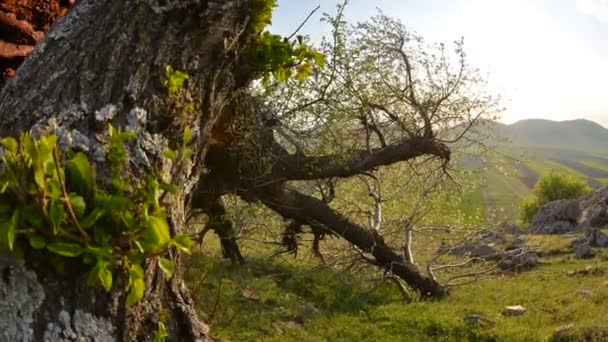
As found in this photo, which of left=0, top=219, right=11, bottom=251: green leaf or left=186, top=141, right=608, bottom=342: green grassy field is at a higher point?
left=0, top=219, right=11, bottom=251: green leaf

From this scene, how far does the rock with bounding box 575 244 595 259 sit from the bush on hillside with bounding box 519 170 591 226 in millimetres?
31937

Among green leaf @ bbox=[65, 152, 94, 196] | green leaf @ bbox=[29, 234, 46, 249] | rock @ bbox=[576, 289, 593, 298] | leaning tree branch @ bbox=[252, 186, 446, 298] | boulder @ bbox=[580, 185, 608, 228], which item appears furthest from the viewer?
boulder @ bbox=[580, 185, 608, 228]

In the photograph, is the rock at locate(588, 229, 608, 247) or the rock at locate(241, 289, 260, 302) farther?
the rock at locate(588, 229, 608, 247)

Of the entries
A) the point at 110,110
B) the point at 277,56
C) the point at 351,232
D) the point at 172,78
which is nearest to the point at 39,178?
the point at 110,110

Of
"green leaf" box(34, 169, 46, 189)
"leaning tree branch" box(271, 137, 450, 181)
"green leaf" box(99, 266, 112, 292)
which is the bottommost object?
"green leaf" box(99, 266, 112, 292)

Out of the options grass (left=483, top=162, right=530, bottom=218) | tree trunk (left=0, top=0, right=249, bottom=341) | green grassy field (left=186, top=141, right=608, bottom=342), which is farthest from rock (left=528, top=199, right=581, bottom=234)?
grass (left=483, top=162, right=530, bottom=218)

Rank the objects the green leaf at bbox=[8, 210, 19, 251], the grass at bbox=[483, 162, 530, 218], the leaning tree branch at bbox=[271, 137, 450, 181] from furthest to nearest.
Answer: the grass at bbox=[483, 162, 530, 218]
the leaning tree branch at bbox=[271, 137, 450, 181]
the green leaf at bbox=[8, 210, 19, 251]

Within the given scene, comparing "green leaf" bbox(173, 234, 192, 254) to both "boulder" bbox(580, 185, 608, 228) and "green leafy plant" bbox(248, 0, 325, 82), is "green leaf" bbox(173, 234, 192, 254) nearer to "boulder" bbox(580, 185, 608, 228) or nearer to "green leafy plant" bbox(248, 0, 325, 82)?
"green leafy plant" bbox(248, 0, 325, 82)

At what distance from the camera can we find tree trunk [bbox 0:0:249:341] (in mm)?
1919

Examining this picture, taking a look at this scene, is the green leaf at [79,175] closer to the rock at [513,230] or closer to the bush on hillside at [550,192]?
the rock at [513,230]

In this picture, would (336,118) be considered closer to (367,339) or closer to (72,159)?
(367,339)

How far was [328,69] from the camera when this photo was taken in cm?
1188

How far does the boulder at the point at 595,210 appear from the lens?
32.1 metres

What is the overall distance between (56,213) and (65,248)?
142 millimetres
